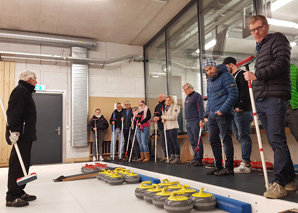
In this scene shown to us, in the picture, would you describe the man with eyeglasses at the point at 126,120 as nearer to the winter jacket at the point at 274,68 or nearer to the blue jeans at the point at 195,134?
the blue jeans at the point at 195,134

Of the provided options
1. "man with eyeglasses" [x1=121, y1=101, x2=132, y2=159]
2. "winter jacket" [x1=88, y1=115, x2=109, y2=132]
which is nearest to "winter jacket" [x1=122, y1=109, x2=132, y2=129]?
"man with eyeglasses" [x1=121, y1=101, x2=132, y2=159]

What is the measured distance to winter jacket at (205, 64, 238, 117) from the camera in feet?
10.1

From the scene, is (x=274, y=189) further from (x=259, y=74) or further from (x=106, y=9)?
(x=106, y=9)

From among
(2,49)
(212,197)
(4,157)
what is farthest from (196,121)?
(2,49)

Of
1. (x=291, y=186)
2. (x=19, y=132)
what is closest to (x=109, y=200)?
(x=19, y=132)

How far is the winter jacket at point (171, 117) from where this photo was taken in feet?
17.3

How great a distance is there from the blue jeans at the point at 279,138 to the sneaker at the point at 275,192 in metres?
0.05

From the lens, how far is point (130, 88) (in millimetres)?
9016

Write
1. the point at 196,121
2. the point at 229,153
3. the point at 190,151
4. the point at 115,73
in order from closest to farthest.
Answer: the point at 229,153, the point at 196,121, the point at 190,151, the point at 115,73

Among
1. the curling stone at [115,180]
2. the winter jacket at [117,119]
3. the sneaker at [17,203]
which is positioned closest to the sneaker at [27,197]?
the sneaker at [17,203]

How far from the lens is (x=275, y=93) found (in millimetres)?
2102

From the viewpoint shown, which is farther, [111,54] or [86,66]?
[111,54]

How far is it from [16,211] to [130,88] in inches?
267

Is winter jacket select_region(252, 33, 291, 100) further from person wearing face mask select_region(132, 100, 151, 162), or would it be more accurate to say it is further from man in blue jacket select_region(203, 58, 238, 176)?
→ person wearing face mask select_region(132, 100, 151, 162)
